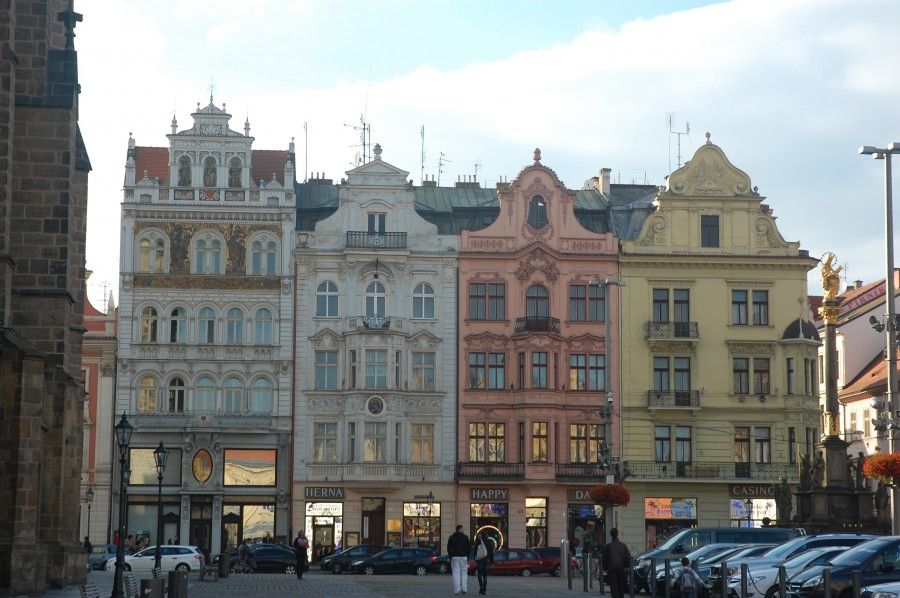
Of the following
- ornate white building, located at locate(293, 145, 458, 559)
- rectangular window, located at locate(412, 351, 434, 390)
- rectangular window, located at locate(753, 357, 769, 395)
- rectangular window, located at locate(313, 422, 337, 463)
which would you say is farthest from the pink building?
rectangular window, located at locate(753, 357, 769, 395)

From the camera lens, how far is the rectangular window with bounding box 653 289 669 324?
73250 millimetres

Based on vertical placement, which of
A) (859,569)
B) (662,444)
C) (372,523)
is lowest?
(372,523)

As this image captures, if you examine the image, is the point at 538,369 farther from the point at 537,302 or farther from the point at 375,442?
the point at 375,442

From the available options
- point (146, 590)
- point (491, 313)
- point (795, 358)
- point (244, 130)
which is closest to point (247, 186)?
point (244, 130)

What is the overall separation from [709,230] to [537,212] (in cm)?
829

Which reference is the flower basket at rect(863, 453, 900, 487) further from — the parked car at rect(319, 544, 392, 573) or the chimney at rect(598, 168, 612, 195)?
the chimney at rect(598, 168, 612, 195)

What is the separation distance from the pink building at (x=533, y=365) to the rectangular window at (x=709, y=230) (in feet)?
13.8

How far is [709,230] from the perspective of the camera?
7356 cm

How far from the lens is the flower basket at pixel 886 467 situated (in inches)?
1433

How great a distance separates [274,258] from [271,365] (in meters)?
5.02

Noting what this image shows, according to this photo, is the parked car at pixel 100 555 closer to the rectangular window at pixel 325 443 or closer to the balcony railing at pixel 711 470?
the rectangular window at pixel 325 443

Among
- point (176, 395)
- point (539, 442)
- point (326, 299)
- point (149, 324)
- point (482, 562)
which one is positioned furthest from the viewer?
point (326, 299)

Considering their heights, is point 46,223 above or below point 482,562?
above

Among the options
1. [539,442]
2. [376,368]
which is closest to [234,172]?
[376,368]
